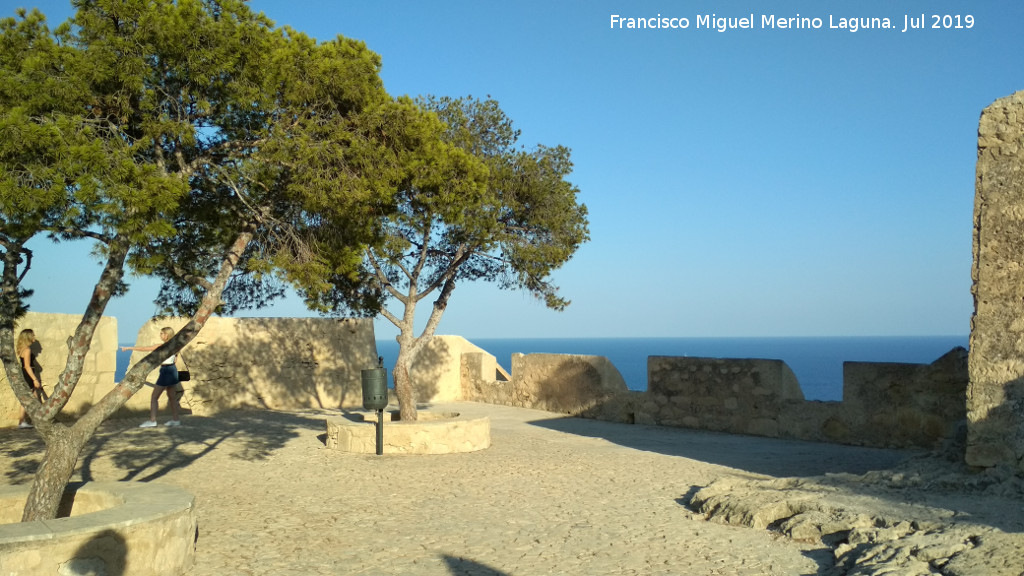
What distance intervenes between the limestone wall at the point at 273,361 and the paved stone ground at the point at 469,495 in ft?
5.50

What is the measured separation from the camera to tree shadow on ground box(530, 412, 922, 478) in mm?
9281

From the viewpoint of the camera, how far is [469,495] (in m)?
7.80

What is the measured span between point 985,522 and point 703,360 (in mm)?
7436

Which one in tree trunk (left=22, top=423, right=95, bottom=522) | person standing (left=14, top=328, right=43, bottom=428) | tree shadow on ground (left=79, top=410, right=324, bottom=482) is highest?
person standing (left=14, top=328, right=43, bottom=428)

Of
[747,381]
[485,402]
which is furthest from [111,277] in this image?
[485,402]

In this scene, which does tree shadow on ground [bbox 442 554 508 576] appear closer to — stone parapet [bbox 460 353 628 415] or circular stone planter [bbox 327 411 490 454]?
circular stone planter [bbox 327 411 490 454]

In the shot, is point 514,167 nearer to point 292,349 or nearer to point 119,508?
point 292,349

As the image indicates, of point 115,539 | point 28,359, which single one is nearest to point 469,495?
point 115,539

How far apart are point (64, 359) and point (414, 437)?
585cm

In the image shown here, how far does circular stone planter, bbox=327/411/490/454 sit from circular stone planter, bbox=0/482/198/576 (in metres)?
4.72

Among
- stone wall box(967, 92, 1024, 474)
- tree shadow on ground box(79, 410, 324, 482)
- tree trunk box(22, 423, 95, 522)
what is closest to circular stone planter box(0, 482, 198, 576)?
tree trunk box(22, 423, 95, 522)

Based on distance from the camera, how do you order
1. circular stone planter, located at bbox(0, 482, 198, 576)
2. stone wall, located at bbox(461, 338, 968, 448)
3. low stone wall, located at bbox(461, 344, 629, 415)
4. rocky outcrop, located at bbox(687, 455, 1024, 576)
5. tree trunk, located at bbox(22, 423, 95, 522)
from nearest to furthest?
circular stone planter, located at bbox(0, 482, 198, 576)
rocky outcrop, located at bbox(687, 455, 1024, 576)
tree trunk, located at bbox(22, 423, 95, 522)
stone wall, located at bbox(461, 338, 968, 448)
low stone wall, located at bbox(461, 344, 629, 415)

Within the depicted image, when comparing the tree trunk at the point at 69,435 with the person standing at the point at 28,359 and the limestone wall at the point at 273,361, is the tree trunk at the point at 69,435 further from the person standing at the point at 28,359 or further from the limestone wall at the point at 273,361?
the limestone wall at the point at 273,361

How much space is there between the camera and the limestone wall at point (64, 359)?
1174 cm
